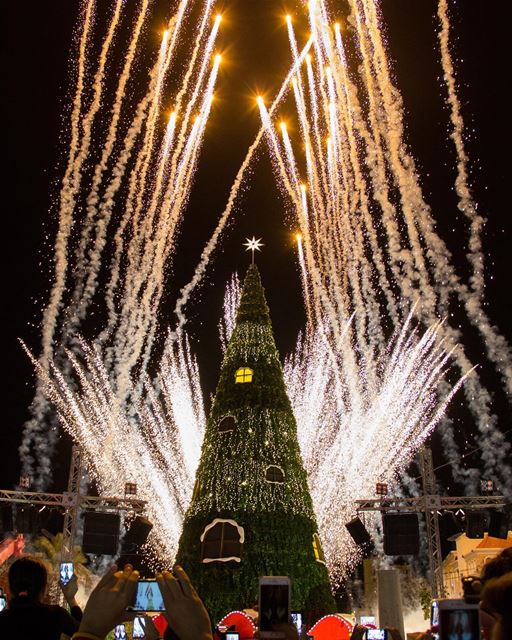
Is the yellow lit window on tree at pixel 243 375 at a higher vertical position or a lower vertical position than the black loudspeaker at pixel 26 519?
higher

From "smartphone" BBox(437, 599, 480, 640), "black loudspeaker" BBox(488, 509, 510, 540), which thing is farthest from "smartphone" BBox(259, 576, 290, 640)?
"black loudspeaker" BBox(488, 509, 510, 540)

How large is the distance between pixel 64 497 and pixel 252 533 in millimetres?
7722

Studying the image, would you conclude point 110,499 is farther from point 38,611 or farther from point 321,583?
point 38,611

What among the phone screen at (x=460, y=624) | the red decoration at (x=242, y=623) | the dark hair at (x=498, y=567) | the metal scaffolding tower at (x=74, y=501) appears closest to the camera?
the phone screen at (x=460, y=624)

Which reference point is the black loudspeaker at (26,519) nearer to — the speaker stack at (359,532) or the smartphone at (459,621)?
the speaker stack at (359,532)

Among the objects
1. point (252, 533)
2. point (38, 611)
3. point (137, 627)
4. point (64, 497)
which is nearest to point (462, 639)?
point (38, 611)

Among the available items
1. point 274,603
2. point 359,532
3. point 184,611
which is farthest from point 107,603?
point 359,532

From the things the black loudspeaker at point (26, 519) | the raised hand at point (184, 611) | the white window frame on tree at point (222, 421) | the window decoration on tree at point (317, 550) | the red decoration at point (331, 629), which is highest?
the white window frame on tree at point (222, 421)

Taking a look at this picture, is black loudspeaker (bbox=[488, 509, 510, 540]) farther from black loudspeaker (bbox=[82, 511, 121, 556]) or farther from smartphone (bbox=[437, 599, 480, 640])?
smartphone (bbox=[437, 599, 480, 640])

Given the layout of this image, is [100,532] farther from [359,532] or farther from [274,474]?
[359,532]

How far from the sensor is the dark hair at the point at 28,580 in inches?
173

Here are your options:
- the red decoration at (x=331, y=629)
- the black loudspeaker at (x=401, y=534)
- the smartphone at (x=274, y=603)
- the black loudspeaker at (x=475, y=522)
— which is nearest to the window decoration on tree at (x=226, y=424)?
the red decoration at (x=331, y=629)

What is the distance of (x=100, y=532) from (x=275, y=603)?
19.2m

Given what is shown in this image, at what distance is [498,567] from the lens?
4180 mm
